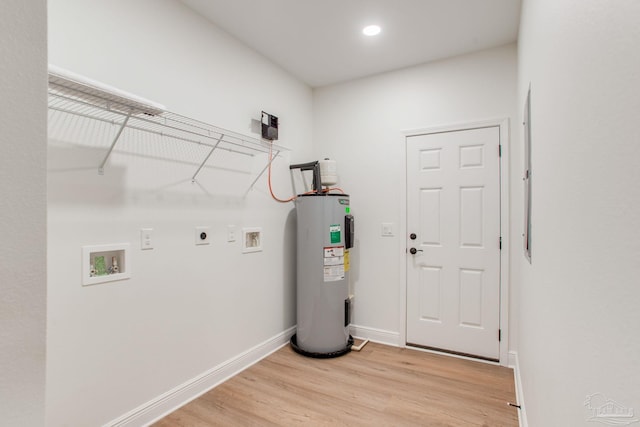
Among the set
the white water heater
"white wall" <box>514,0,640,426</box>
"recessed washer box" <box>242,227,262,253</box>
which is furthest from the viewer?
the white water heater

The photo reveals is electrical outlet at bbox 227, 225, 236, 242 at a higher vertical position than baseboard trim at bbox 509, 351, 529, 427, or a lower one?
higher

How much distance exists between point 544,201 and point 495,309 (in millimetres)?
1844

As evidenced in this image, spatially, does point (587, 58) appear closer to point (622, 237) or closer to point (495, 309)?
point (622, 237)

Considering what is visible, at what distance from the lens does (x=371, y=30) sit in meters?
2.49

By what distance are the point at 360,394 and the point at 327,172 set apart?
1.86 meters

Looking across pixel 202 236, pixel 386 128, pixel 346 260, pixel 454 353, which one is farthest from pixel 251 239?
pixel 454 353

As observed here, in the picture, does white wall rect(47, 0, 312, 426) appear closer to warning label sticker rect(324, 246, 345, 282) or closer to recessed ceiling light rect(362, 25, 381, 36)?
warning label sticker rect(324, 246, 345, 282)

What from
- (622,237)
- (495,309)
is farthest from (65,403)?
(495,309)

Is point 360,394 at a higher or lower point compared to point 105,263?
lower

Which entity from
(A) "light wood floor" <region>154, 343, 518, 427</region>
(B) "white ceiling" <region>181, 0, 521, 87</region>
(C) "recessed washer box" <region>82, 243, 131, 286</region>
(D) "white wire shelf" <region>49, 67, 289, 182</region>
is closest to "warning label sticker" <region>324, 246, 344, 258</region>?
(A) "light wood floor" <region>154, 343, 518, 427</region>

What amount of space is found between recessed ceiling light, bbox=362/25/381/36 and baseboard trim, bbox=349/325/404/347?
267 cm

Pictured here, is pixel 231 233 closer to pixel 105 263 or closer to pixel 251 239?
pixel 251 239

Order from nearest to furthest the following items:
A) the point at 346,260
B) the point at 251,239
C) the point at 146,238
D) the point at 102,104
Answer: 1. the point at 102,104
2. the point at 146,238
3. the point at 251,239
4. the point at 346,260

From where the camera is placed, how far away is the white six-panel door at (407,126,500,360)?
275 cm
